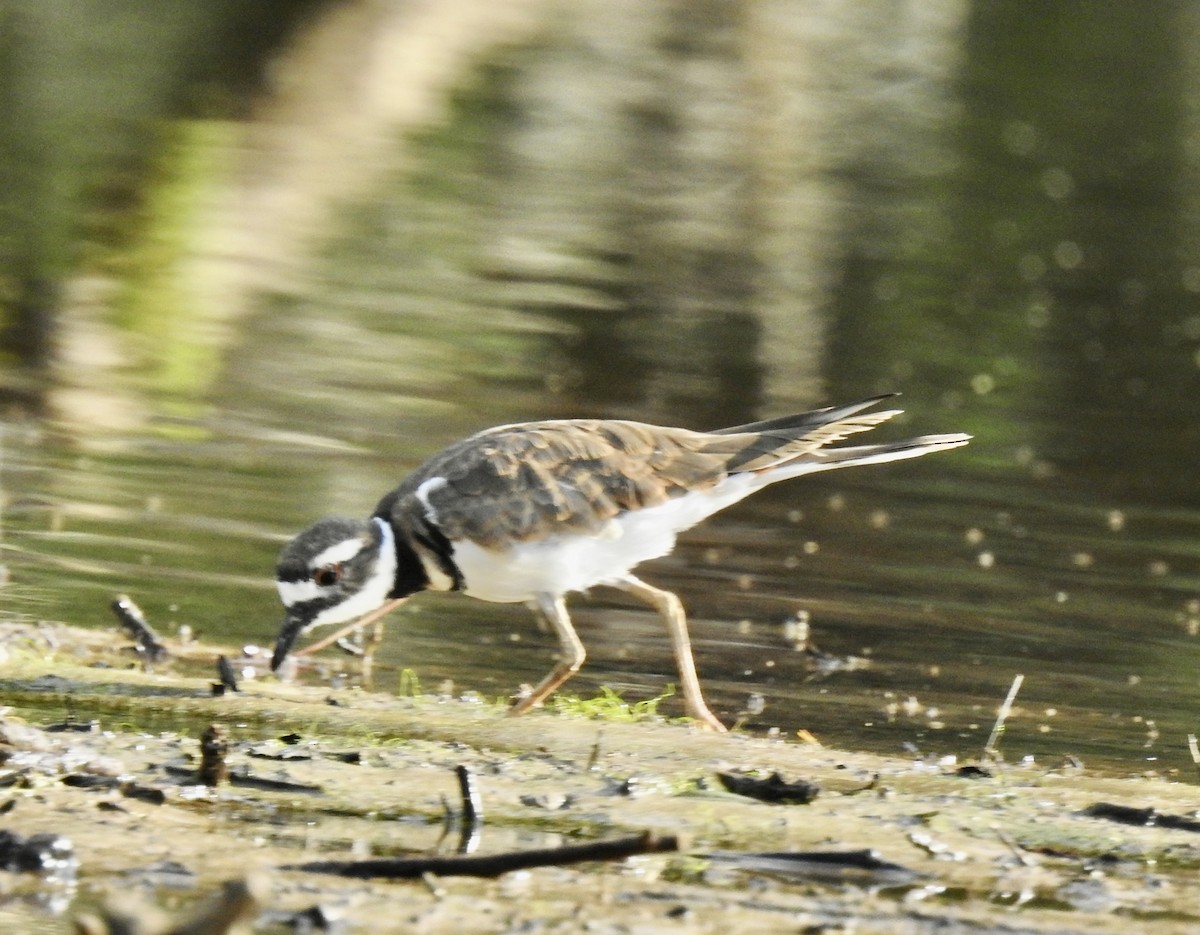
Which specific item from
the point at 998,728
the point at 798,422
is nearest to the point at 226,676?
the point at 798,422

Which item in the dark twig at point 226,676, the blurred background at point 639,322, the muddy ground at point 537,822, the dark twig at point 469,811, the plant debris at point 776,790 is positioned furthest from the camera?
the blurred background at point 639,322

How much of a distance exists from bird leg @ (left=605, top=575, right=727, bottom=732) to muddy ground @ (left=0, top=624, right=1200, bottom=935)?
12.3 inches

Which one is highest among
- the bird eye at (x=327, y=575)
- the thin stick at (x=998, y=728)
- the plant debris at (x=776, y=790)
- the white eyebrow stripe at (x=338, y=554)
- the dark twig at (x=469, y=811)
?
the white eyebrow stripe at (x=338, y=554)

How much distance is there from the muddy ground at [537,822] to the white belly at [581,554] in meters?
0.51

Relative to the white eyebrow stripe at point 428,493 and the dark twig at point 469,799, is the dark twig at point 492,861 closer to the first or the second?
the dark twig at point 469,799

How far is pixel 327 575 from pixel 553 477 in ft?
2.86

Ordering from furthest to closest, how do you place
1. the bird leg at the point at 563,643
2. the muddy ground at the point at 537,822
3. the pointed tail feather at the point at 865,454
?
1. the pointed tail feather at the point at 865,454
2. the bird leg at the point at 563,643
3. the muddy ground at the point at 537,822

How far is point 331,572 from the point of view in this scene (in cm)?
745

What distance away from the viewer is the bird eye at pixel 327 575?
24.4 feet

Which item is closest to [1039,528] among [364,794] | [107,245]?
[364,794]

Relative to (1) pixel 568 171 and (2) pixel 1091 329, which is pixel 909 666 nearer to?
(2) pixel 1091 329

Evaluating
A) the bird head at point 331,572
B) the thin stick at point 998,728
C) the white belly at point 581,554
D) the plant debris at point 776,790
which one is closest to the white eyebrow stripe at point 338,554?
the bird head at point 331,572

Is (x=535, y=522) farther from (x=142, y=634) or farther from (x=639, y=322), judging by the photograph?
(x=639, y=322)

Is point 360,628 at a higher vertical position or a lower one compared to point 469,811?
lower
